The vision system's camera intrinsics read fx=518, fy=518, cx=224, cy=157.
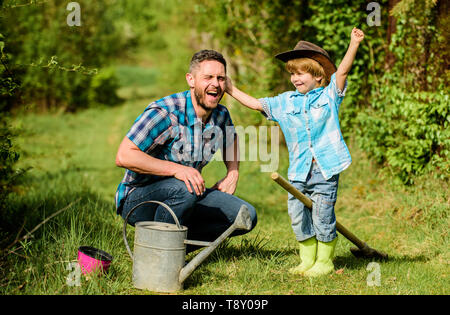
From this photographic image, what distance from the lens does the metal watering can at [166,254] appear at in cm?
306

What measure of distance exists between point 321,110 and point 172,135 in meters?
1.06

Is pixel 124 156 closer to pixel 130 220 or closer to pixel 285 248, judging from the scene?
pixel 130 220

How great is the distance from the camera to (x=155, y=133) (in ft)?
11.5

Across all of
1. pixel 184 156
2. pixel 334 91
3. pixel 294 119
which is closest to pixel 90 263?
pixel 184 156

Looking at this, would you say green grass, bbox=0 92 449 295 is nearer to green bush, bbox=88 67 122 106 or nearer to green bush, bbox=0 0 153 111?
green bush, bbox=0 0 153 111

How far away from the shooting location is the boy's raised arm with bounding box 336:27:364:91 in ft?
11.0

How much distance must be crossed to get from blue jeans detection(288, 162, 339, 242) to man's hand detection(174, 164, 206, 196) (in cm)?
74

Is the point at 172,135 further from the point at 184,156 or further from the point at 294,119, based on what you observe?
the point at 294,119

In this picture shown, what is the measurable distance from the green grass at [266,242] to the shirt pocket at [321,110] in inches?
41.6

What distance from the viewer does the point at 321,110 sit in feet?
11.9

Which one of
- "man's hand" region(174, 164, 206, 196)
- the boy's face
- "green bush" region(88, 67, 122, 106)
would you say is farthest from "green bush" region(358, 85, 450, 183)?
"green bush" region(88, 67, 122, 106)

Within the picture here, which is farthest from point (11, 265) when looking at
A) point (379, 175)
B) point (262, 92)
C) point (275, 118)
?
point (262, 92)

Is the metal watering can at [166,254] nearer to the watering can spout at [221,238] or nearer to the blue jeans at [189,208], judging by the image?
the watering can spout at [221,238]
